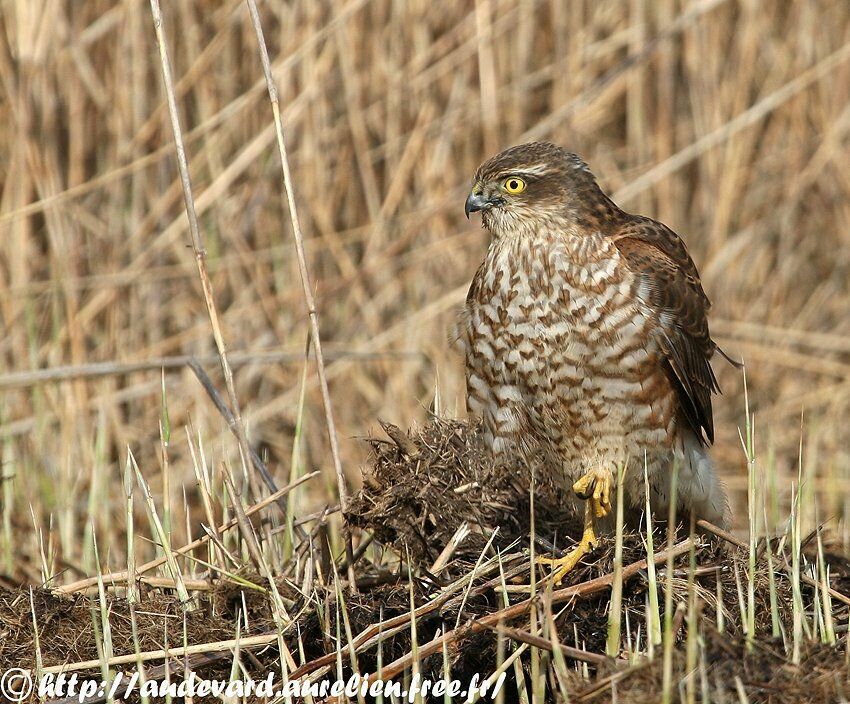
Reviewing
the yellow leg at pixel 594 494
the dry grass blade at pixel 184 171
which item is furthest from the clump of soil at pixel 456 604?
the dry grass blade at pixel 184 171

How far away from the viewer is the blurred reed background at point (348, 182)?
5762mm

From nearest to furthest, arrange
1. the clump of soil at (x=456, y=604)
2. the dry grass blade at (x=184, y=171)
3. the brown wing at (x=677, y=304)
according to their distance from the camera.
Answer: the clump of soil at (x=456, y=604), the dry grass blade at (x=184, y=171), the brown wing at (x=677, y=304)

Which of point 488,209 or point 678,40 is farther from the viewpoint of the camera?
point 678,40

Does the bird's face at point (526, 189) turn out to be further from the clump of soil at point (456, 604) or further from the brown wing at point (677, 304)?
the clump of soil at point (456, 604)

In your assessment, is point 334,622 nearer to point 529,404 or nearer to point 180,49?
point 529,404

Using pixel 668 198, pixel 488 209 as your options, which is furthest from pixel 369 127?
pixel 488 209

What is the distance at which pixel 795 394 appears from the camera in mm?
A: 6816

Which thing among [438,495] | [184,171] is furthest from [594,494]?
[184,171]

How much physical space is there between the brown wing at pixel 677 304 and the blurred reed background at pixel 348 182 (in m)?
1.62

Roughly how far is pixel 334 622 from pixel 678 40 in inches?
163

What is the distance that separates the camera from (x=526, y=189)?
13.0 ft

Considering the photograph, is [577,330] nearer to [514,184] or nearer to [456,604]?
[514,184]

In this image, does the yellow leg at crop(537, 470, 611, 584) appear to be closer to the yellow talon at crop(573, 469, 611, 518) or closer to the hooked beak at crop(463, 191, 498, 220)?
the yellow talon at crop(573, 469, 611, 518)

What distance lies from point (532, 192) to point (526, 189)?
21mm
